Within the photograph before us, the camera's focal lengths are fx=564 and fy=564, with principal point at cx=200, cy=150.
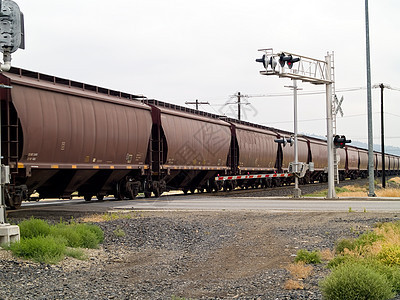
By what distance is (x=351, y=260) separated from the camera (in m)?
8.24

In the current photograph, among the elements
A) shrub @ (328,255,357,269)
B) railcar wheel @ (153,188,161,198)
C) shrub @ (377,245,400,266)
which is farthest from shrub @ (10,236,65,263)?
railcar wheel @ (153,188,161,198)

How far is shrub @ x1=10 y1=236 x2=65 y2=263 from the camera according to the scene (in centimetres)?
878

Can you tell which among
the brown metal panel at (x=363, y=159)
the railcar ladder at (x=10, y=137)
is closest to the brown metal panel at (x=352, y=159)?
the brown metal panel at (x=363, y=159)

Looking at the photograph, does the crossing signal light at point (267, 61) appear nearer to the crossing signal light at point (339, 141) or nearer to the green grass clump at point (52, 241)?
the crossing signal light at point (339, 141)

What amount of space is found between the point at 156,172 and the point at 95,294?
18.3m

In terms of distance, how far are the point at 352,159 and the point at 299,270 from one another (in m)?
56.0

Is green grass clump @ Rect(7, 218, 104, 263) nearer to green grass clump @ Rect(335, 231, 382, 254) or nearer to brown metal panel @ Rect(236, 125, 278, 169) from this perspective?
green grass clump @ Rect(335, 231, 382, 254)

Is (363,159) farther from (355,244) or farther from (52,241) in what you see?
(52,241)

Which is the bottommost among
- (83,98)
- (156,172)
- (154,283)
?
(154,283)

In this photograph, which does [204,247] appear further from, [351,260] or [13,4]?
[13,4]

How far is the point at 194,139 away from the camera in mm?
28516

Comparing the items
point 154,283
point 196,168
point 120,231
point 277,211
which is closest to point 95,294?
point 154,283

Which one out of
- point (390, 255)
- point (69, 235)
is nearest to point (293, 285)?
point (390, 255)

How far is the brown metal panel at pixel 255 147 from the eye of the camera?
1375 inches
